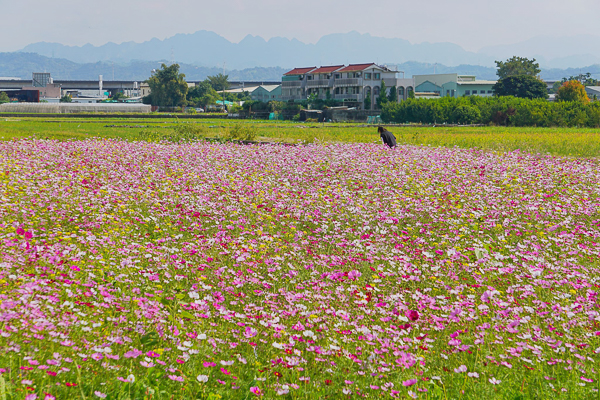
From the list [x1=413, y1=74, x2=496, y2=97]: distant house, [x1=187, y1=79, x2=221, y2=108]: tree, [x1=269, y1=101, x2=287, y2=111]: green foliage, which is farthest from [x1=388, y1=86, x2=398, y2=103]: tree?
[x1=187, y1=79, x2=221, y2=108]: tree

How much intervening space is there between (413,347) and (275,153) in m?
16.6

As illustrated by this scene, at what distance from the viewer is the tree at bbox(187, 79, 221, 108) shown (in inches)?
5748

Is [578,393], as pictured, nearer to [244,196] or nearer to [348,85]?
[244,196]

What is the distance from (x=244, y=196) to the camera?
38.4 feet

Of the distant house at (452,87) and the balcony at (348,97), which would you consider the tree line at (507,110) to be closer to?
the balcony at (348,97)

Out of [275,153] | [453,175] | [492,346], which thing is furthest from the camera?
[275,153]

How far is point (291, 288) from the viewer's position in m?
6.79

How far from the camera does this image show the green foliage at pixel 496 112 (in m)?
58.8

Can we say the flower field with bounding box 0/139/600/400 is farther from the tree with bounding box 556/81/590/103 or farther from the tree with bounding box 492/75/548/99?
the tree with bounding box 492/75/548/99

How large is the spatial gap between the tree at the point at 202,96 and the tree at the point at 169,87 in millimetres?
8013

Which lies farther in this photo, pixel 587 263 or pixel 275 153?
pixel 275 153

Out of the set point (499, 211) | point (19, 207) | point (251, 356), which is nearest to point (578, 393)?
point (251, 356)

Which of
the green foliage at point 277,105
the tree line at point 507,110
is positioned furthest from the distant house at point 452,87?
the green foliage at point 277,105

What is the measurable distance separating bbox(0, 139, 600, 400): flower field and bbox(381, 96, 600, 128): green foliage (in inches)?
1948
